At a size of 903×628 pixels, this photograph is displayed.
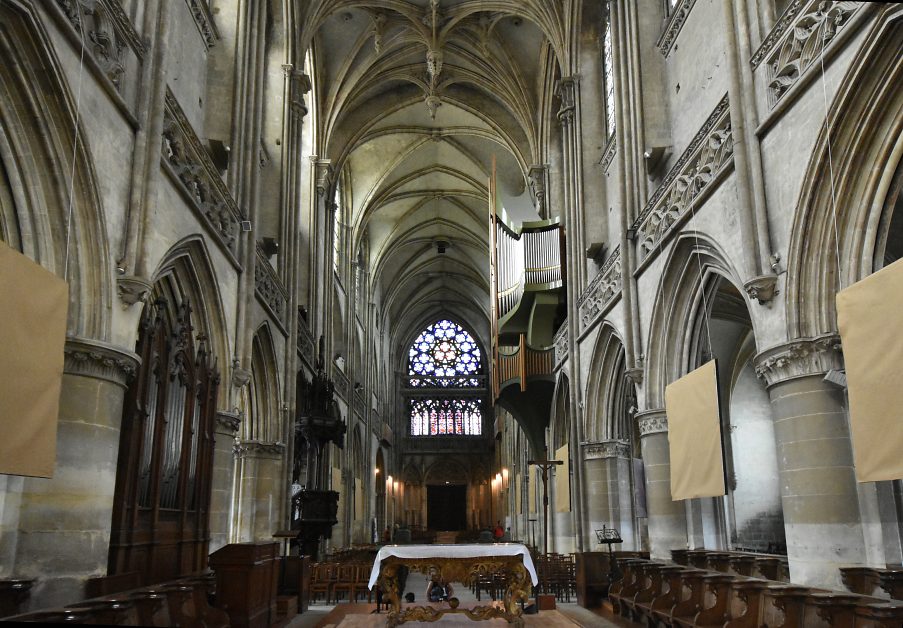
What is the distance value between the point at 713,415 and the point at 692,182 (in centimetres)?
319

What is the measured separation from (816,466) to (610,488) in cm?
869

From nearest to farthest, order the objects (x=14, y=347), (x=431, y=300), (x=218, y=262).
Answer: (x=14, y=347) < (x=218, y=262) < (x=431, y=300)

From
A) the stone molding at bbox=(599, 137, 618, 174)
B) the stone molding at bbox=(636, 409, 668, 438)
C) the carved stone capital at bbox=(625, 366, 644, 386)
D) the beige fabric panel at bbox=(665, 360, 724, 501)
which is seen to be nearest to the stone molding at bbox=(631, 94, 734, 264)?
the carved stone capital at bbox=(625, 366, 644, 386)

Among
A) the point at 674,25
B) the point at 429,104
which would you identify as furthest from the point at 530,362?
the point at 674,25

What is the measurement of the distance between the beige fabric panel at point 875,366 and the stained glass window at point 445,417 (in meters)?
38.0

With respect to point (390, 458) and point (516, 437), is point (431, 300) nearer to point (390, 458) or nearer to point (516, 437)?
point (390, 458)

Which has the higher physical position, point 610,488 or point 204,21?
point 204,21

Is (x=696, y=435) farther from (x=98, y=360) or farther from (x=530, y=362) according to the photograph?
(x=530, y=362)

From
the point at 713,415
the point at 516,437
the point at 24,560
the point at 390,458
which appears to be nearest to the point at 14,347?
the point at 24,560

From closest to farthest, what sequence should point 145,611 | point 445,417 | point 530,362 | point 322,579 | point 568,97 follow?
point 145,611
point 322,579
point 568,97
point 530,362
point 445,417

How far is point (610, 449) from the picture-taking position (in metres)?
16.2

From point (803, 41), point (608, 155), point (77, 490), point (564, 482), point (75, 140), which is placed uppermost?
point (608, 155)

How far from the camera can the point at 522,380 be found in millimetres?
21109

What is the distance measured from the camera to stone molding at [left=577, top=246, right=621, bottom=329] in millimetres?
14625
